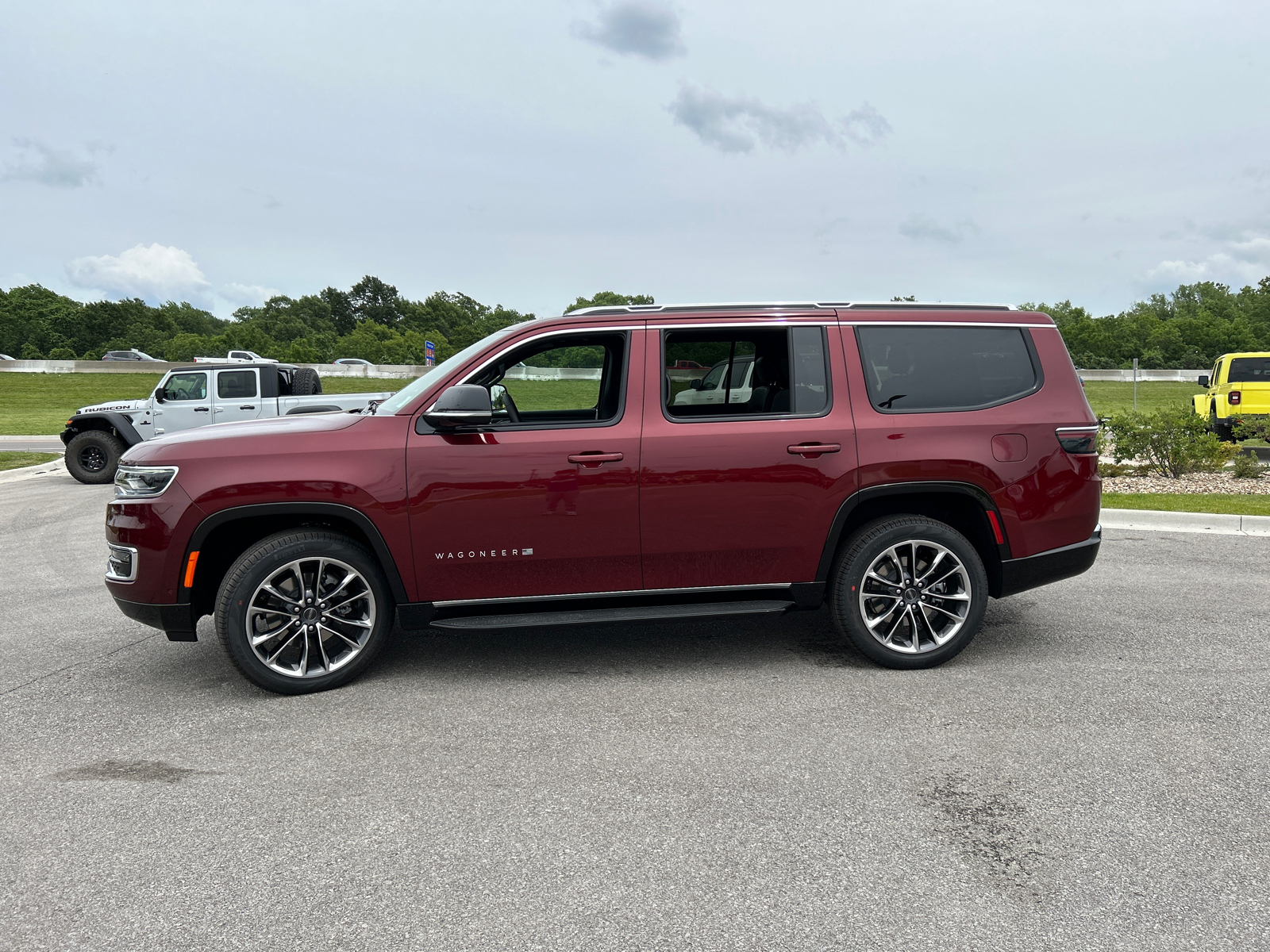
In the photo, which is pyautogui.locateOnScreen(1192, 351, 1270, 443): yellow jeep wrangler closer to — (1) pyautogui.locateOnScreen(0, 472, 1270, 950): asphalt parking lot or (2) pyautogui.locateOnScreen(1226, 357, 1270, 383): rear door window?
(2) pyautogui.locateOnScreen(1226, 357, 1270, 383): rear door window

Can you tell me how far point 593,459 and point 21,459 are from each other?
701 inches

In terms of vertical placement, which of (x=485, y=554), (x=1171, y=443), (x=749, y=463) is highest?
(x=749, y=463)

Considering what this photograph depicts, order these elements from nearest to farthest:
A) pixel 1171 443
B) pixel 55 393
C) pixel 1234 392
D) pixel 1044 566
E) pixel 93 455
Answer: pixel 1044 566
pixel 1171 443
pixel 93 455
pixel 1234 392
pixel 55 393

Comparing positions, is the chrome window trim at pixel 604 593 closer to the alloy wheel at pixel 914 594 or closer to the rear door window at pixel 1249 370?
the alloy wheel at pixel 914 594

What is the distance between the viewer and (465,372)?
16.1 feet

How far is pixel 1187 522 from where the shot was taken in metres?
9.57

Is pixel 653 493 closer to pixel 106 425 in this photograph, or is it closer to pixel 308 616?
pixel 308 616

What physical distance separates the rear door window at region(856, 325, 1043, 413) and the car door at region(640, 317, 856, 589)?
0.24m

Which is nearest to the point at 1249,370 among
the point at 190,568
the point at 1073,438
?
the point at 1073,438

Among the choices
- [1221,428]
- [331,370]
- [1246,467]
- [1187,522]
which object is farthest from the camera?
[331,370]

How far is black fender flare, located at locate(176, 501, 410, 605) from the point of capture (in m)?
4.63

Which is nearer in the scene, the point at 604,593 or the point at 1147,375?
the point at 604,593

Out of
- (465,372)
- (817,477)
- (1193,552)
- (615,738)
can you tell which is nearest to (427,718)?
(615,738)

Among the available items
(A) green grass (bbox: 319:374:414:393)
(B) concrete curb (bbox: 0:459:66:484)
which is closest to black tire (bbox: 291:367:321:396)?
(B) concrete curb (bbox: 0:459:66:484)
